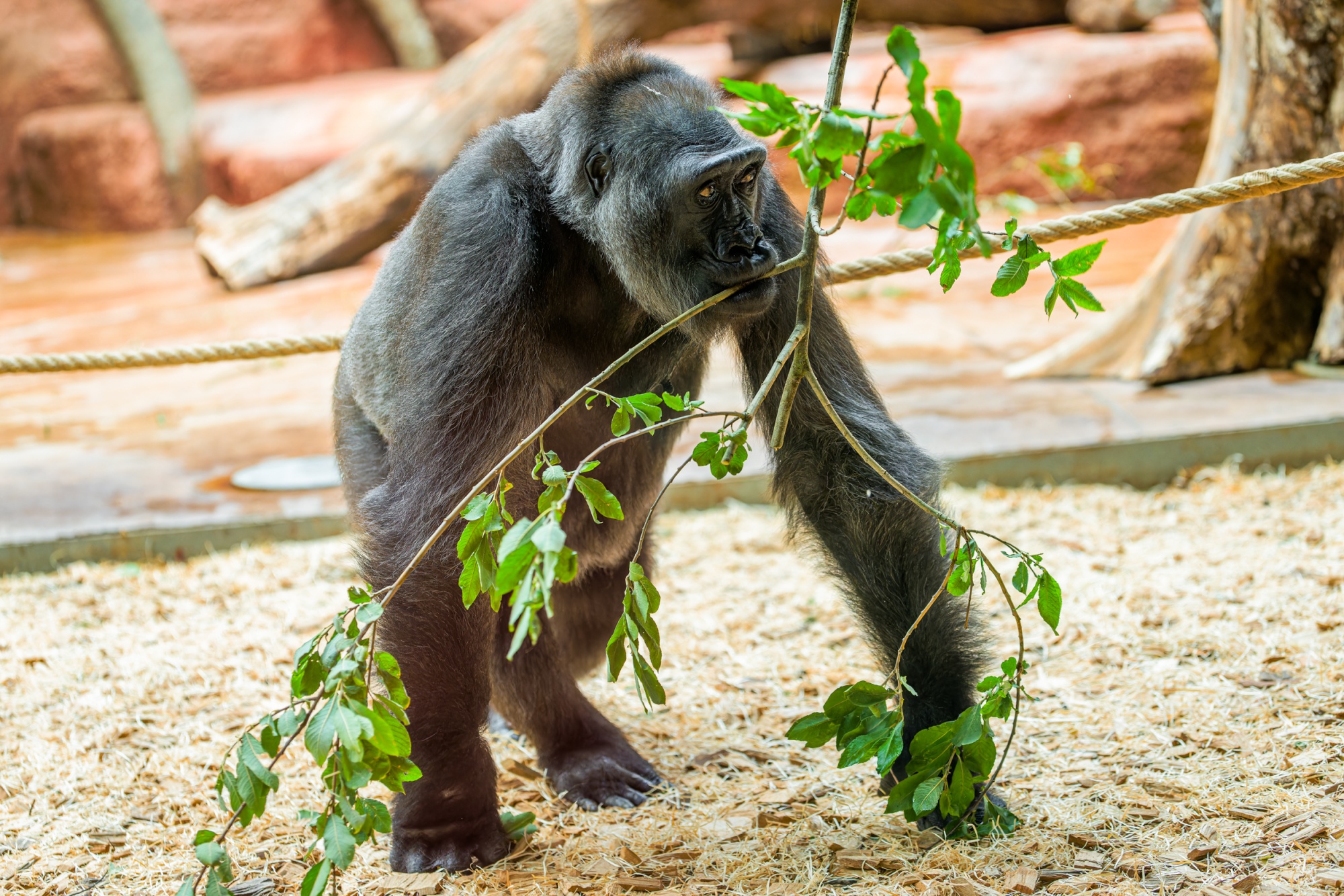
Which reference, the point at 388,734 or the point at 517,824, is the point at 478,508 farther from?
the point at 517,824

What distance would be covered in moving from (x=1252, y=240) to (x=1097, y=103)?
682 centimetres

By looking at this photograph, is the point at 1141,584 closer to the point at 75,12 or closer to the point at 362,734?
the point at 362,734

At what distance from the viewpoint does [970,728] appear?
2.39m

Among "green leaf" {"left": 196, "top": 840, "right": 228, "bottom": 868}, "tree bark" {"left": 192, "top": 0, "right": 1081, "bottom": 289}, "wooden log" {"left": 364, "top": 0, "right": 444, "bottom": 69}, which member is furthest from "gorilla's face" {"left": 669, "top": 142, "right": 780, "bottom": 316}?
"wooden log" {"left": 364, "top": 0, "right": 444, "bottom": 69}

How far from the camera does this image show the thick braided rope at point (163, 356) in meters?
4.36

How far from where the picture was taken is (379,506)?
2715 millimetres

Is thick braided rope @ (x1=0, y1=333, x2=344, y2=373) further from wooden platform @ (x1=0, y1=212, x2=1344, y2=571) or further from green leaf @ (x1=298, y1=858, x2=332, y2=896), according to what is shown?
green leaf @ (x1=298, y1=858, x2=332, y2=896)

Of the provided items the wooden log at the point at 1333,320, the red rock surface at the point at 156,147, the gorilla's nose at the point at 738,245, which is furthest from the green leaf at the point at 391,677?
the red rock surface at the point at 156,147

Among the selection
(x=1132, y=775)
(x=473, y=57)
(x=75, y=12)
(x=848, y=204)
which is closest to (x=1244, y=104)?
(x=1132, y=775)

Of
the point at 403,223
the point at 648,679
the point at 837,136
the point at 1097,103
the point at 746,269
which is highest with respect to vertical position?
the point at 837,136

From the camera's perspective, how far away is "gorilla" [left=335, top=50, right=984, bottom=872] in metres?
2.62

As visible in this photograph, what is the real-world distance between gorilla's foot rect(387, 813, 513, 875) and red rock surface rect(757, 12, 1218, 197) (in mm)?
9943

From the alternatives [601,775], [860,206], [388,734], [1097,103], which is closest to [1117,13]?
[1097,103]

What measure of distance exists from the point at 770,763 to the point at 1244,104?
416 cm
